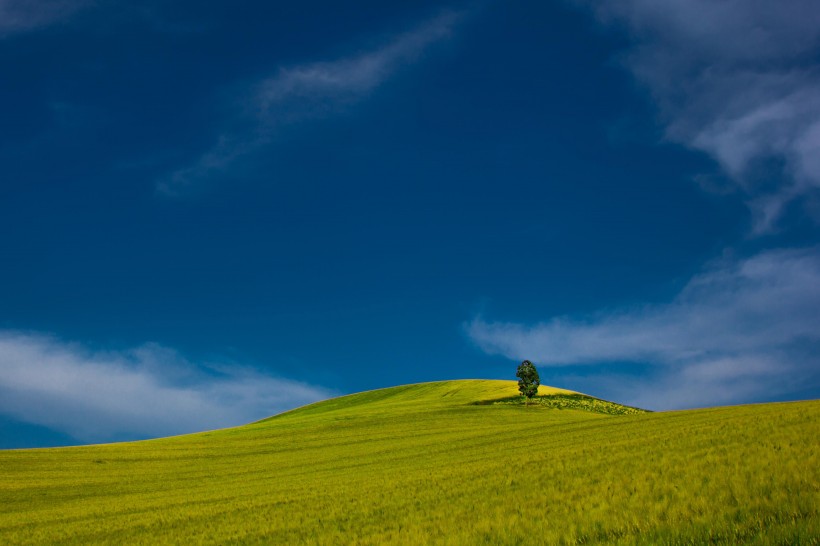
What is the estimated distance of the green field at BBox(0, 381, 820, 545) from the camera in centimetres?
786

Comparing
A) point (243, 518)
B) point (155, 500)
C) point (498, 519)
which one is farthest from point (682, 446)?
point (155, 500)

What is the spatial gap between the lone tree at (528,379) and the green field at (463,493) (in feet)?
117

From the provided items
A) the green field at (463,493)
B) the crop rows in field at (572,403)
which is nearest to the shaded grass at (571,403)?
the crop rows in field at (572,403)

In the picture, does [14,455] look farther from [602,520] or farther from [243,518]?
[602,520]

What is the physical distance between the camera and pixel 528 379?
260 feet

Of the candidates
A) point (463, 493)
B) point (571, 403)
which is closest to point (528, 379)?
point (571, 403)

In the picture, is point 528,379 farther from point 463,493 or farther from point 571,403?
point 463,493

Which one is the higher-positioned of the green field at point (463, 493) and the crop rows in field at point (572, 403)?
the crop rows in field at point (572, 403)

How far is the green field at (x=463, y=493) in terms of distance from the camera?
25.8 feet

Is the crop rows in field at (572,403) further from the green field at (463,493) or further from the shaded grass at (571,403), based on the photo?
the green field at (463,493)

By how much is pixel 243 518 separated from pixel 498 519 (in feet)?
37.7

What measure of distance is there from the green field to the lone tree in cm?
3553

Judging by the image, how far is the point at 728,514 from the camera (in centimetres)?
738

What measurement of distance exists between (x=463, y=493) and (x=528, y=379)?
66.3 m
